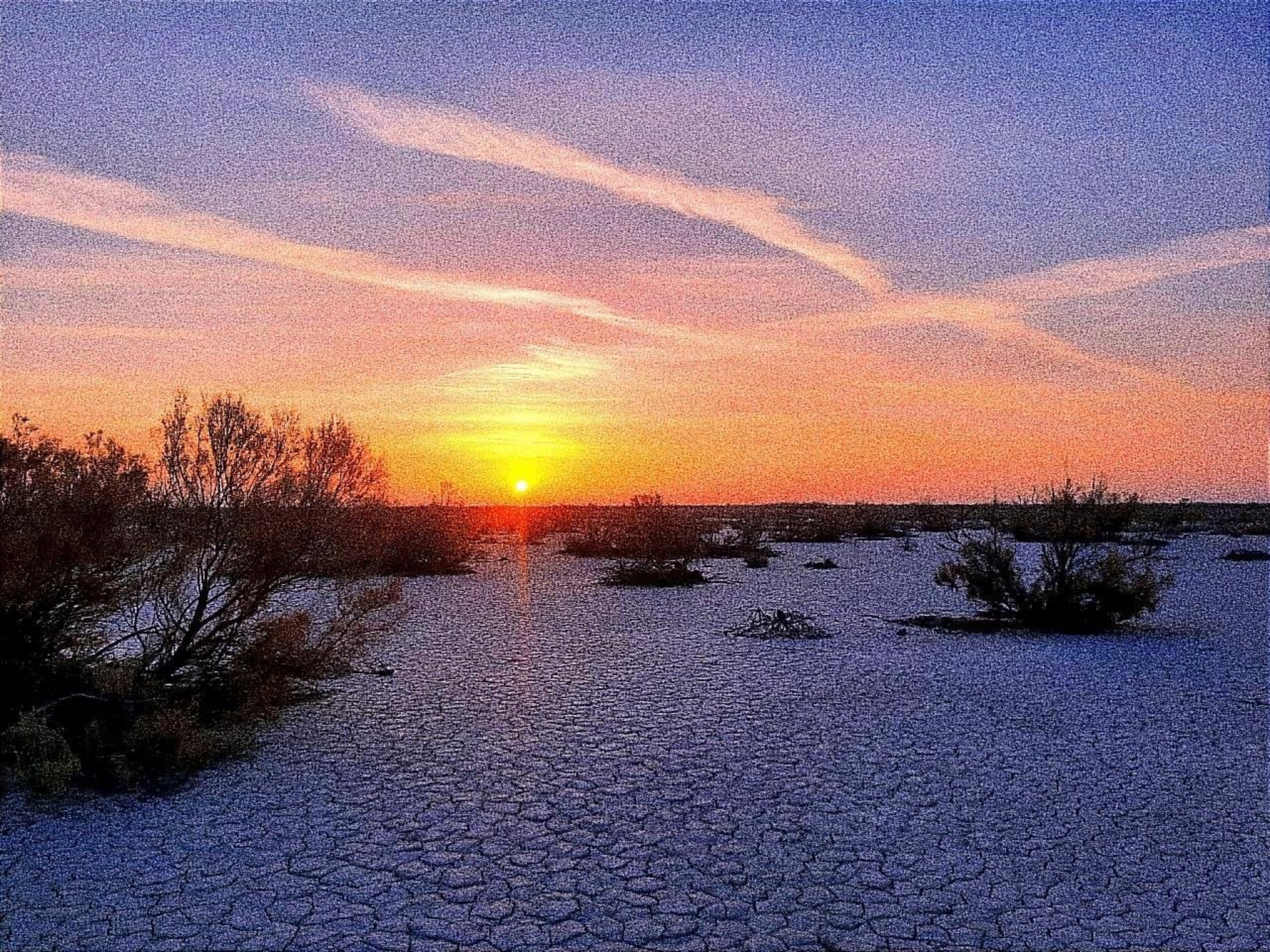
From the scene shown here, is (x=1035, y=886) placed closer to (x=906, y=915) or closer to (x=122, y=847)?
(x=906, y=915)

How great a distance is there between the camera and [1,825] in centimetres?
671

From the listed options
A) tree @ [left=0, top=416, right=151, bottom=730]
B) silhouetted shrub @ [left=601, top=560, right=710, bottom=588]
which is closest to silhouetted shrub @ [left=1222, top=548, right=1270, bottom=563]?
silhouetted shrub @ [left=601, top=560, right=710, bottom=588]

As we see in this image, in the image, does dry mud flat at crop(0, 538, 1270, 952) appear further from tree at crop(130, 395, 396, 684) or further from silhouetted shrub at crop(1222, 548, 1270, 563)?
silhouetted shrub at crop(1222, 548, 1270, 563)

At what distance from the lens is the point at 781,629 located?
1557 cm

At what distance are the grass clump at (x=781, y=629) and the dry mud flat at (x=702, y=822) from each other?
2374 mm

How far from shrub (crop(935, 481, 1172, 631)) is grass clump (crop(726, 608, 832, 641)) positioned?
3.32m

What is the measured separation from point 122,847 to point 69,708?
2502 millimetres

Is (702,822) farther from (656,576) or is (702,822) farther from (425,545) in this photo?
(425,545)

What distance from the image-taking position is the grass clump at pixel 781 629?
592 inches

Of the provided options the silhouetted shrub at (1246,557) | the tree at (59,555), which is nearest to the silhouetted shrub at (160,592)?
the tree at (59,555)

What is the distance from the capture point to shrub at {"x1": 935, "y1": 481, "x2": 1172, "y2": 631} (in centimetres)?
1603

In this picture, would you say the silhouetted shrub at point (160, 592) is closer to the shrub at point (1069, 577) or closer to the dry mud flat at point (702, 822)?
the dry mud flat at point (702, 822)

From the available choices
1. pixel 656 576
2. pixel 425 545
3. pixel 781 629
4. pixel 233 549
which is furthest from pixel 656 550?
pixel 233 549

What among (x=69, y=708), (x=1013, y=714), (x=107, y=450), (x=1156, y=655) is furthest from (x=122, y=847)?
(x=1156, y=655)
